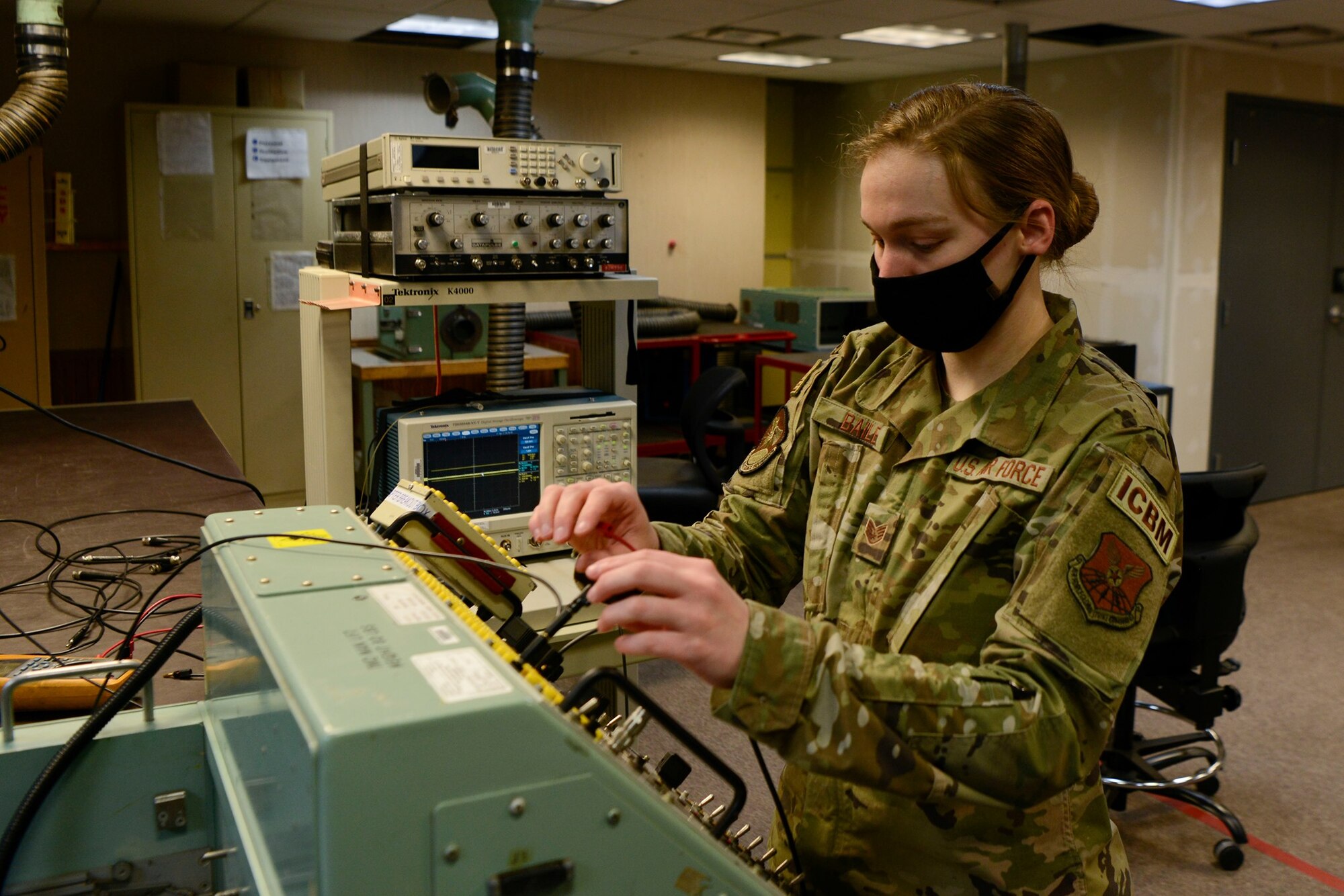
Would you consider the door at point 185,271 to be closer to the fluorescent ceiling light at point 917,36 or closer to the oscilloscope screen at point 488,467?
the fluorescent ceiling light at point 917,36

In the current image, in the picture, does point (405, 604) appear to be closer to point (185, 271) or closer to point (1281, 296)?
point (185, 271)

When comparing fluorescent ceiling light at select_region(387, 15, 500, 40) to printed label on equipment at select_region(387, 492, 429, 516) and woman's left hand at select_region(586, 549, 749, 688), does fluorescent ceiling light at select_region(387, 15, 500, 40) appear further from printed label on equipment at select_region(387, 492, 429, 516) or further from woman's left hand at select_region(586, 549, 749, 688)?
woman's left hand at select_region(586, 549, 749, 688)

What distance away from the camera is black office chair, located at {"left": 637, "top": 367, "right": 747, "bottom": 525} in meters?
3.48

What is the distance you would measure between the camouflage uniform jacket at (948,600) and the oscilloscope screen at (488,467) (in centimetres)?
111

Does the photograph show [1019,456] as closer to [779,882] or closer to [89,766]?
[779,882]

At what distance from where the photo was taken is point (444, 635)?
0.78 meters

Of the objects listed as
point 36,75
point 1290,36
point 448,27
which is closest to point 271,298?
point 448,27

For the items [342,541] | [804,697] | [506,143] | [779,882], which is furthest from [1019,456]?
[506,143]

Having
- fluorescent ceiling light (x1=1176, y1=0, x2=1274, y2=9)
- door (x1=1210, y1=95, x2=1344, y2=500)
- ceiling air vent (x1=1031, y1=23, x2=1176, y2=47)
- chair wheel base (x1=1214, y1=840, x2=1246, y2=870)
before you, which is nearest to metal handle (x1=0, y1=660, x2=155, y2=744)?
chair wheel base (x1=1214, y1=840, x2=1246, y2=870)

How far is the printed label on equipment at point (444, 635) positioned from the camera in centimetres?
77

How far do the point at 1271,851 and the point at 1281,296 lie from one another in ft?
13.1

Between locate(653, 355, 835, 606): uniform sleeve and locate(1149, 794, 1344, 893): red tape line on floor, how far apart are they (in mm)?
1962

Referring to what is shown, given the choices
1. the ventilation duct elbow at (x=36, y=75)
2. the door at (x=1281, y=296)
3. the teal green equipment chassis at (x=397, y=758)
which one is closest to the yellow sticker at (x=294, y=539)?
the teal green equipment chassis at (x=397, y=758)

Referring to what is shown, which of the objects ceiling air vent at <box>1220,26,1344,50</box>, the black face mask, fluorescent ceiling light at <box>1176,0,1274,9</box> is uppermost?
ceiling air vent at <box>1220,26,1344,50</box>
